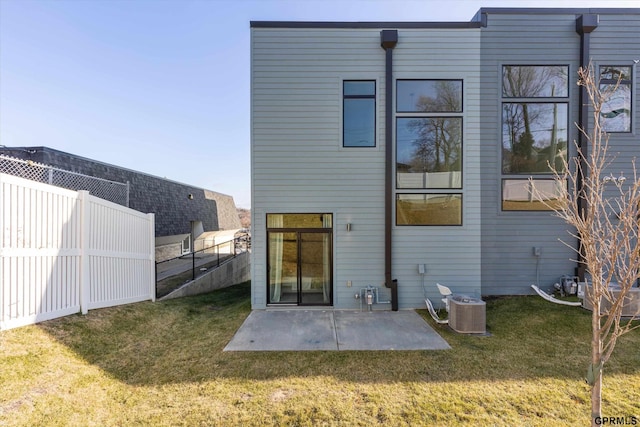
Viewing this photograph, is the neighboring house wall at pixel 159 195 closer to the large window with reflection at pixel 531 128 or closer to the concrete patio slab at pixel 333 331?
the concrete patio slab at pixel 333 331

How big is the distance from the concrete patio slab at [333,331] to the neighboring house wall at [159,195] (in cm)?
690

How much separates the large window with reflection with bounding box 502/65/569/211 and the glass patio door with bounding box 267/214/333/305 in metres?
4.60

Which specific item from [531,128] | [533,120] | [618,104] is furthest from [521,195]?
[618,104]

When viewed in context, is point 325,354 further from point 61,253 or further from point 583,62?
point 583,62

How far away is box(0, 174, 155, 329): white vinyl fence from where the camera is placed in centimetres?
371

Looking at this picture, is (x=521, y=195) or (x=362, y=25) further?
(x=521, y=195)

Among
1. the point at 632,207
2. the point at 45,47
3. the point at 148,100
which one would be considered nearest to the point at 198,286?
the point at 632,207

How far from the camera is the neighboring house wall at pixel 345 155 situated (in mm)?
6160

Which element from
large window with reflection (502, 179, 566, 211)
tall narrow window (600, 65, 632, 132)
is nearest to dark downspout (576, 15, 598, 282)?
tall narrow window (600, 65, 632, 132)

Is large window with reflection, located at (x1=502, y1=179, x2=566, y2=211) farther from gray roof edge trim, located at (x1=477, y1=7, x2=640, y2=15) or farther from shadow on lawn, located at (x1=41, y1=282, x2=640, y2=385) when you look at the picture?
gray roof edge trim, located at (x1=477, y1=7, x2=640, y2=15)

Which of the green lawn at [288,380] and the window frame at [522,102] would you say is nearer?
the green lawn at [288,380]

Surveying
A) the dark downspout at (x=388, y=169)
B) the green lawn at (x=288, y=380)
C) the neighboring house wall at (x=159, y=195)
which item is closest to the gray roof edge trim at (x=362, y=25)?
the dark downspout at (x=388, y=169)

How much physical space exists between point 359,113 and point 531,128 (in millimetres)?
4262

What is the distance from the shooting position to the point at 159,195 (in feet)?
38.9
